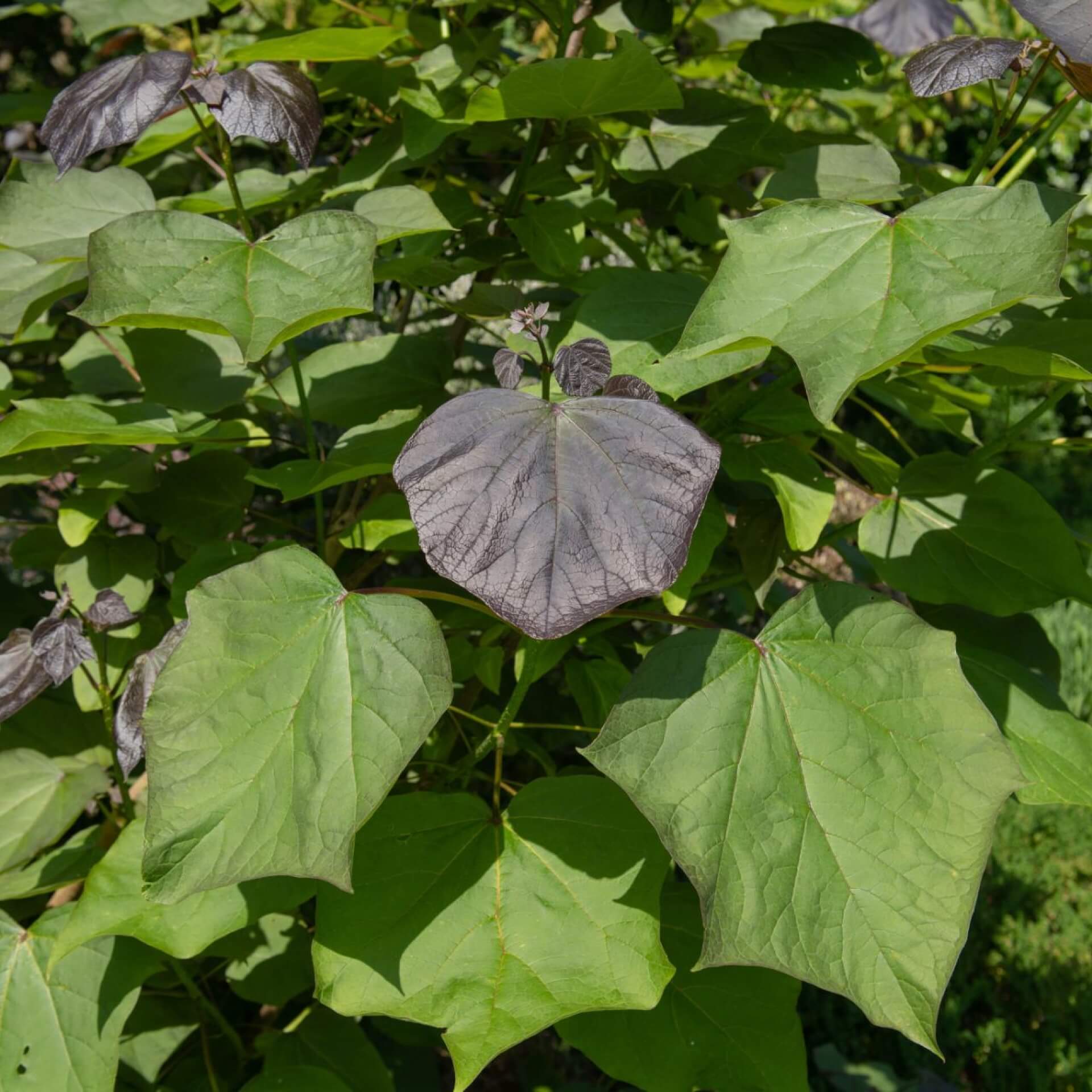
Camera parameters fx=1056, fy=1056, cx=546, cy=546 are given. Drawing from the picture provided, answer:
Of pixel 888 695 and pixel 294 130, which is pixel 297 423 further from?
pixel 888 695

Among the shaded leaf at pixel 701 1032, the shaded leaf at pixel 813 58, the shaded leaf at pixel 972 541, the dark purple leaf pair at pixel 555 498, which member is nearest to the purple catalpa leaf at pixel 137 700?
the dark purple leaf pair at pixel 555 498

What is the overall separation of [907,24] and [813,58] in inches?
5.4

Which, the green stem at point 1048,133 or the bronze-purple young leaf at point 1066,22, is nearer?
the bronze-purple young leaf at point 1066,22

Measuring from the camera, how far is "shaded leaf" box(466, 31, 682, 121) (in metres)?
1.19

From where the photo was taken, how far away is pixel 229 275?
3.38 ft

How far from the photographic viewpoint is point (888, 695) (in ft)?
3.32

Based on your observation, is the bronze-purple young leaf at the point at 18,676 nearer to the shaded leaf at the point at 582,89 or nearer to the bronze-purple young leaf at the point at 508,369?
the bronze-purple young leaf at the point at 508,369

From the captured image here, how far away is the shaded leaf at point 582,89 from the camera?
1.19 meters

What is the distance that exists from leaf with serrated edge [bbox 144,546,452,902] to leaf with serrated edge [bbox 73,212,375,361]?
0.73 ft

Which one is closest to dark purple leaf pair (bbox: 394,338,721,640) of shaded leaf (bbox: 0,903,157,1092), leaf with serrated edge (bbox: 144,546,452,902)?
leaf with serrated edge (bbox: 144,546,452,902)

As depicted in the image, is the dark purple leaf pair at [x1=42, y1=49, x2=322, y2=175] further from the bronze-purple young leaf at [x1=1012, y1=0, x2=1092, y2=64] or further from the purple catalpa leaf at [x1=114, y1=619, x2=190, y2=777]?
the bronze-purple young leaf at [x1=1012, y1=0, x2=1092, y2=64]

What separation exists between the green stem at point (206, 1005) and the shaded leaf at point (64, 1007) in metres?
0.11

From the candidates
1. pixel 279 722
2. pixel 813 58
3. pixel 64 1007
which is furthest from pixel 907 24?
pixel 64 1007

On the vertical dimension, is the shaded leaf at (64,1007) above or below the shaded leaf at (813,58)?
below
